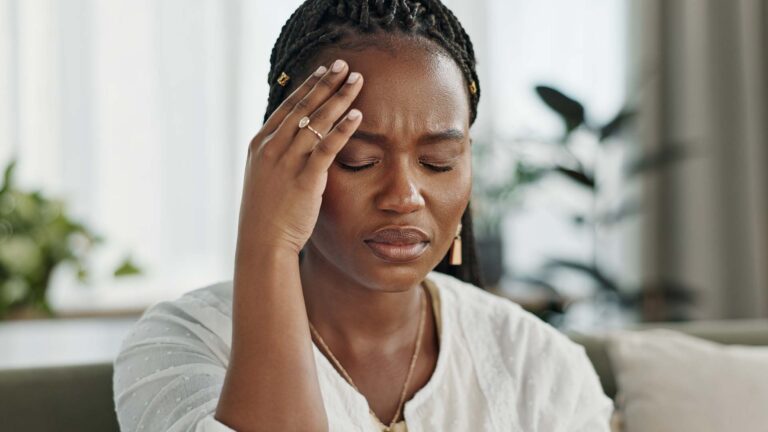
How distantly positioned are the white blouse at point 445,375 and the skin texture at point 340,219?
0.18 feet

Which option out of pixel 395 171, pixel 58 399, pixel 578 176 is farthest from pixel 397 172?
pixel 578 176

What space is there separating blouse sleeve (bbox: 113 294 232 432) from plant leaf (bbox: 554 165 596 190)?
2040 millimetres

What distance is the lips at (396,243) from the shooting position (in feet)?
4.03

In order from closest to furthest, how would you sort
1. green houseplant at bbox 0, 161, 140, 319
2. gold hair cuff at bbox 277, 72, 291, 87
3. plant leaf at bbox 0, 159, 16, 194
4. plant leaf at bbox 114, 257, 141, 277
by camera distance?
gold hair cuff at bbox 277, 72, 291, 87 → green houseplant at bbox 0, 161, 140, 319 → plant leaf at bbox 0, 159, 16, 194 → plant leaf at bbox 114, 257, 141, 277

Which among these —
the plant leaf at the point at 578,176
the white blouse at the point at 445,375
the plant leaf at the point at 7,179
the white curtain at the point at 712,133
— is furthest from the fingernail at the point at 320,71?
the white curtain at the point at 712,133

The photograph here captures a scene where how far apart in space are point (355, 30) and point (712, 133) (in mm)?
3075

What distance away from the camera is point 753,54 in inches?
156

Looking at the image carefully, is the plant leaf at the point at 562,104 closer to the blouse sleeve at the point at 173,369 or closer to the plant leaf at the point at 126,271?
the plant leaf at the point at 126,271

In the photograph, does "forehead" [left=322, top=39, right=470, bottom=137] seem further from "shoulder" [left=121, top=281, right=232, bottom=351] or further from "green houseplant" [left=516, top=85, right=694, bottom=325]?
"green houseplant" [left=516, top=85, right=694, bottom=325]

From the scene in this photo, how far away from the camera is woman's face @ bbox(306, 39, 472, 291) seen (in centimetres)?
122

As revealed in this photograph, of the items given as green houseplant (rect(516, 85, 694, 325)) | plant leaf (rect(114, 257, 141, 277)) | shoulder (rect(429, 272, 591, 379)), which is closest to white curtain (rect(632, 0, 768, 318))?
green houseplant (rect(516, 85, 694, 325))

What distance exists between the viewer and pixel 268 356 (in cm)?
113

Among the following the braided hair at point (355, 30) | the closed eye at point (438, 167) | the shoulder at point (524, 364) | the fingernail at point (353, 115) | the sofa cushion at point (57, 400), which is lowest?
the sofa cushion at point (57, 400)

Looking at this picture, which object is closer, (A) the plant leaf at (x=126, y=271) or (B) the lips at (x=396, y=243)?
(B) the lips at (x=396, y=243)
